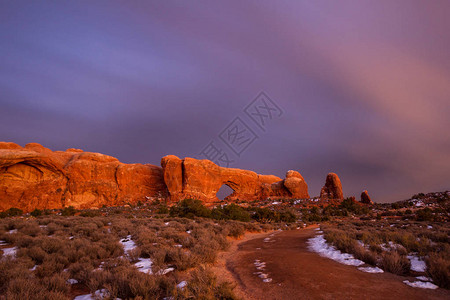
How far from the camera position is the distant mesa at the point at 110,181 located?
3266 cm

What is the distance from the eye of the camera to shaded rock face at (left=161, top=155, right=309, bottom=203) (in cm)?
4216

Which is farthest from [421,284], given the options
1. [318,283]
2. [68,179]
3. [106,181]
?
[68,179]

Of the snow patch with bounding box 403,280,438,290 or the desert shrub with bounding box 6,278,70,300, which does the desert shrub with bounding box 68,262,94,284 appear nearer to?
the desert shrub with bounding box 6,278,70,300

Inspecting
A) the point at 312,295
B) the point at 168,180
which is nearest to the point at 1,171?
the point at 168,180

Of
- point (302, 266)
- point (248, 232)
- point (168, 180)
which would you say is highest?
point (168, 180)

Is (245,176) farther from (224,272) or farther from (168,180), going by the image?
(224,272)

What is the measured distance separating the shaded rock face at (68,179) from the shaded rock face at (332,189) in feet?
112

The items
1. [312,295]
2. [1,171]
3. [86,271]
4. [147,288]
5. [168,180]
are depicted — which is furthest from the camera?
[168,180]

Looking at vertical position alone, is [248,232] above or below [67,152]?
below

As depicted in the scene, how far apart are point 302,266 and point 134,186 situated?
43541mm

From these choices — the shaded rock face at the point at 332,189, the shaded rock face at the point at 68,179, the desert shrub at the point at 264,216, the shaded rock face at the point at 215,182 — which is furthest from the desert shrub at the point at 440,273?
the shaded rock face at the point at 68,179

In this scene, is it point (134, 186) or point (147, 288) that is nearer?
point (147, 288)

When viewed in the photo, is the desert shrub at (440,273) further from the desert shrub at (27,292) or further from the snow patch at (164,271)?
the desert shrub at (27,292)

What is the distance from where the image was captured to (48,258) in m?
5.89
